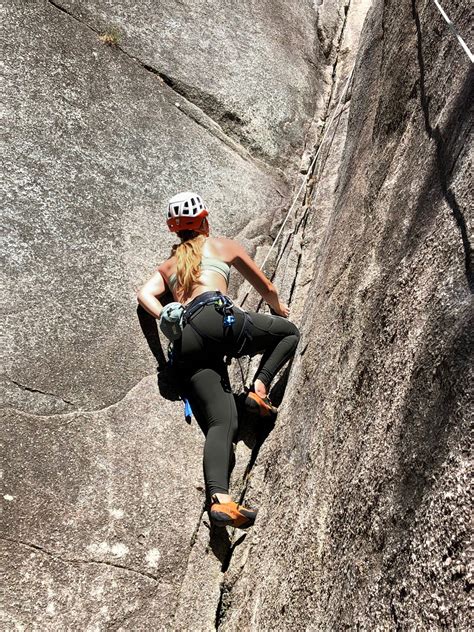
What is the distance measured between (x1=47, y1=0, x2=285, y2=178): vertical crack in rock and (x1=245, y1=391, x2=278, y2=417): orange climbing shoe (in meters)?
2.42

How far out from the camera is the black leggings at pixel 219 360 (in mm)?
3660

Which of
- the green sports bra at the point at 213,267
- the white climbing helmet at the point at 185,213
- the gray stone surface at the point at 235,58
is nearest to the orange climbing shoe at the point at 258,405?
the green sports bra at the point at 213,267

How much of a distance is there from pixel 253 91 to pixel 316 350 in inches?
125

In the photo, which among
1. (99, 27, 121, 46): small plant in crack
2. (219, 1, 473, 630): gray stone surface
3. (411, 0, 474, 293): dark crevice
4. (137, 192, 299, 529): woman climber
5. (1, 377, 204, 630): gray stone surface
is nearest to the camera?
(219, 1, 473, 630): gray stone surface

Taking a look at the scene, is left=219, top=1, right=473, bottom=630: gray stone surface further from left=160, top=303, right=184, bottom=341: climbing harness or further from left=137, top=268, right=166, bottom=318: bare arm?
left=137, top=268, right=166, bottom=318: bare arm

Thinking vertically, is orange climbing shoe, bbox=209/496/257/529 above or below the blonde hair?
below

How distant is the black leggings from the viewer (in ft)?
12.0

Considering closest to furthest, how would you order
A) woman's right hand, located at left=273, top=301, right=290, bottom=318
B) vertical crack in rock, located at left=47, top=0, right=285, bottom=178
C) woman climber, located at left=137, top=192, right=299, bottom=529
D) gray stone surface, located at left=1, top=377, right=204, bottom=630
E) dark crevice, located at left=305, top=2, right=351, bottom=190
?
gray stone surface, located at left=1, top=377, right=204, bottom=630 < woman climber, located at left=137, top=192, right=299, bottom=529 < woman's right hand, located at left=273, top=301, right=290, bottom=318 < vertical crack in rock, located at left=47, top=0, right=285, bottom=178 < dark crevice, located at left=305, top=2, right=351, bottom=190

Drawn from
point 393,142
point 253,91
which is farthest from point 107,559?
point 253,91

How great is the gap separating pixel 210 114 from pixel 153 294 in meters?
2.04

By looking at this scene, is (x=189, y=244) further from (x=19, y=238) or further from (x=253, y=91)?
(x=253, y=91)

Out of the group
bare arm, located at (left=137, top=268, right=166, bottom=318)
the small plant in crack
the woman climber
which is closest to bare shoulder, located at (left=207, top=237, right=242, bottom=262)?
the woman climber

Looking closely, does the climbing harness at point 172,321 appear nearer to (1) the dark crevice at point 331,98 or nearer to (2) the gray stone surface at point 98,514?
(2) the gray stone surface at point 98,514

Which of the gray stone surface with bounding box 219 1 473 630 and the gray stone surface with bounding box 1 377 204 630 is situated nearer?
the gray stone surface with bounding box 219 1 473 630
